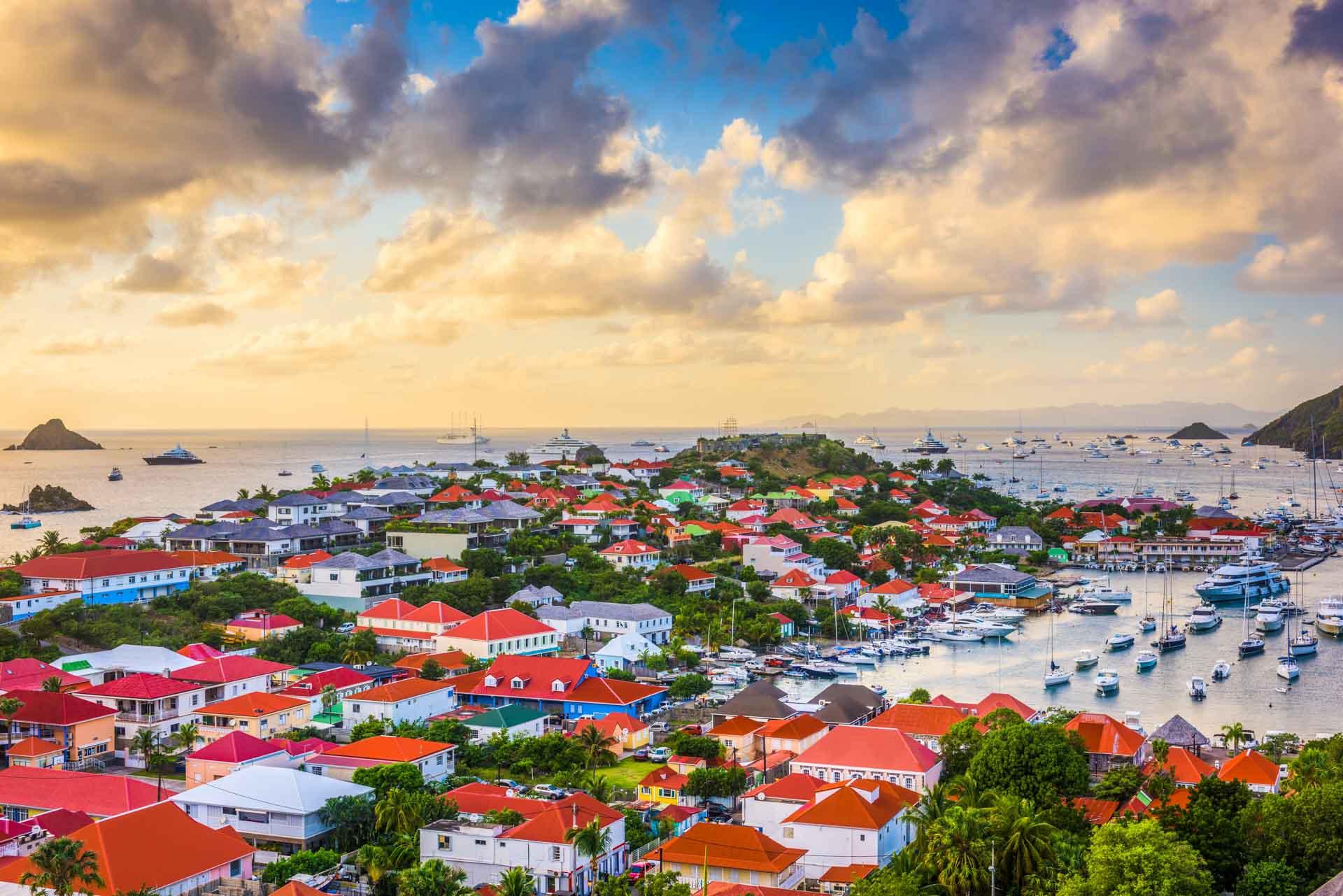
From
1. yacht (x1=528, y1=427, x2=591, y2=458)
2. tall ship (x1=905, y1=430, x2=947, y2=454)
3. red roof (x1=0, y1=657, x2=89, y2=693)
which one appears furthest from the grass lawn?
tall ship (x1=905, y1=430, x2=947, y2=454)

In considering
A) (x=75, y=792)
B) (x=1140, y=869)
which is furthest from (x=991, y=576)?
(x=75, y=792)

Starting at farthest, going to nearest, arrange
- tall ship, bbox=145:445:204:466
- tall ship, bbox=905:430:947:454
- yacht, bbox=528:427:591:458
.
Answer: tall ship, bbox=905:430:947:454
tall ship, bbox=145:445:204:466
yacht, bbox=528:427:591:458

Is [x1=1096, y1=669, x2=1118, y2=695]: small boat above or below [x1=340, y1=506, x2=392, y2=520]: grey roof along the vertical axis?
below

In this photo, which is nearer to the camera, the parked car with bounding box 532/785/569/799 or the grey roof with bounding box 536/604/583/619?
the parked car with bounding box 532/785/569/799

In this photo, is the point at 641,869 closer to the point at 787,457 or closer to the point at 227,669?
the point at 227,669

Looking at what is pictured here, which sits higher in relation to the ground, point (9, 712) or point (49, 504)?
point (9, 712)

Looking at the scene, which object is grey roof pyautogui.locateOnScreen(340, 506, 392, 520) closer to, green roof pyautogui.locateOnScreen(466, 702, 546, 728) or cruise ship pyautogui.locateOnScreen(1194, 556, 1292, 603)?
green roof pyautogui.locateOnScreen(466, 702, 546, 728)

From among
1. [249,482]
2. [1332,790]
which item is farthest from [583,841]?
[249,482]
